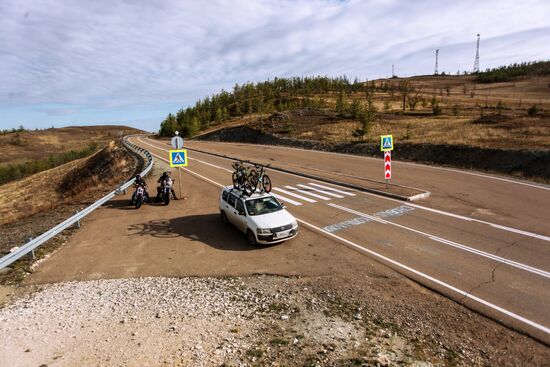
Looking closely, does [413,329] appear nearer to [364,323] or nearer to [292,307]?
[364,323]

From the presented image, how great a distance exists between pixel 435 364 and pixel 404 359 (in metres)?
0.51

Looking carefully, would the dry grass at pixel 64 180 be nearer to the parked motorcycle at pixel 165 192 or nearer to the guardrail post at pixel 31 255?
the parked motorcycle at pixel 165 192

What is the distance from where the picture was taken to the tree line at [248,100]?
94312 mm

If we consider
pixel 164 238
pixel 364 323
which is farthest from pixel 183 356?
pixel 164 238

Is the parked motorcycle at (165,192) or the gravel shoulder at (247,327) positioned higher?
the parked motorcycle at (165,192)

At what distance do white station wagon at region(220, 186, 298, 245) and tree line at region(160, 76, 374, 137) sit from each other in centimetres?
7666

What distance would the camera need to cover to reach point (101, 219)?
1517cm

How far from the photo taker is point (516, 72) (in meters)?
132

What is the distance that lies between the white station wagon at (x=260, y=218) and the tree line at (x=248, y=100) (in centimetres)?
7666

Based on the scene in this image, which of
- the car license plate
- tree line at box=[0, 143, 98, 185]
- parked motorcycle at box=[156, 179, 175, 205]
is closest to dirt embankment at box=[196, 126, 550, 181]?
the car license plate

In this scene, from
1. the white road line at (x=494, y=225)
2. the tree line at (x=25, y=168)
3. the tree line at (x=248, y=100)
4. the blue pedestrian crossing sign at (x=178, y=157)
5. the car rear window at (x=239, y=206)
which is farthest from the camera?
the tree line at (x=248, y=100)

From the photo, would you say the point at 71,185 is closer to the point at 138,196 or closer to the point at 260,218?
the point at 138,196

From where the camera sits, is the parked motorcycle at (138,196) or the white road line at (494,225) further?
the parked motorcycle at (138,196)

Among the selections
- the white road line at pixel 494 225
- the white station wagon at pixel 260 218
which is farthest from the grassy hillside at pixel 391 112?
the white station wagon at pixel 260 218
